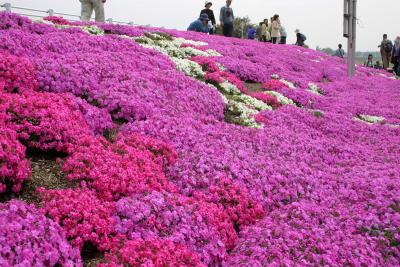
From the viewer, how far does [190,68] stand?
61.9 feet

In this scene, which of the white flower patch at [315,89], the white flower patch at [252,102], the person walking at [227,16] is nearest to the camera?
the white flower patch at [252,102]

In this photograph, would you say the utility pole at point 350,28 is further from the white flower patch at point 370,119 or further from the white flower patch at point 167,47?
the white flower patch at point 370,119

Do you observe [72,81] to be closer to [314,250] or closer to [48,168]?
[48,168]

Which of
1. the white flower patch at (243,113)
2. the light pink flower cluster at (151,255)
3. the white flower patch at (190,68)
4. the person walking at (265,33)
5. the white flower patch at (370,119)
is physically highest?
the person walking at (265,33)

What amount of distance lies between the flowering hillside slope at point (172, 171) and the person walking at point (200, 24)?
23.4 m

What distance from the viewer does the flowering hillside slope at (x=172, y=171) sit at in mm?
6559

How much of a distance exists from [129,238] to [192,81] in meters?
9.87

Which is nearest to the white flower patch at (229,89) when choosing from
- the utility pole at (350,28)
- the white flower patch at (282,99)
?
the white flower patch at (282,99)

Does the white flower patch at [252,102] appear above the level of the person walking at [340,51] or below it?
below

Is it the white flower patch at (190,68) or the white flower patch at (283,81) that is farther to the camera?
the white flower patch at (283,81)

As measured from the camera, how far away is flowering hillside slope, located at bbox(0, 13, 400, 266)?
6.56 metres

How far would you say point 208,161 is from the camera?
984 cm

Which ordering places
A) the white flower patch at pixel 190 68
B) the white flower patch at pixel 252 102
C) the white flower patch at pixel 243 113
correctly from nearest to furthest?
the white flower patch at pixel 243 113
the white flower patch at pixel 252 102
the white flower patch at pixel 190 68

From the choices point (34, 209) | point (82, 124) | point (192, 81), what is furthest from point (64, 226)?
point (192, 81)
